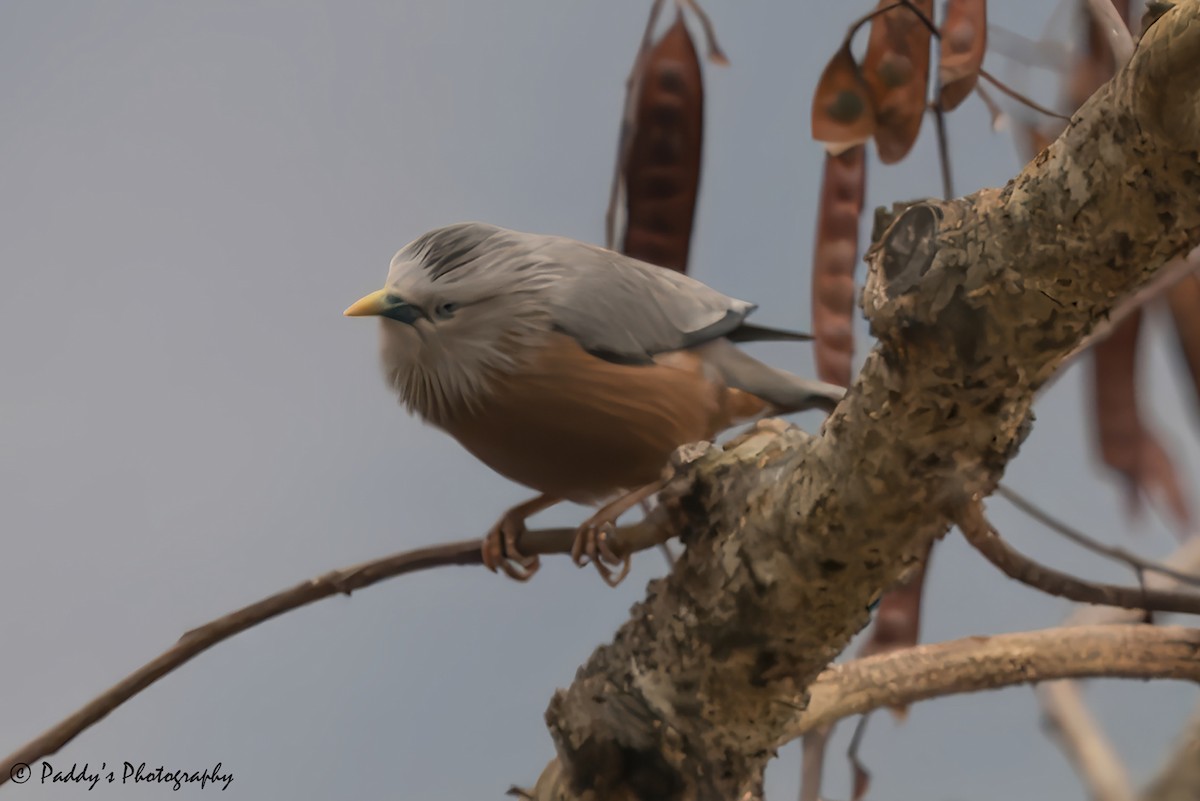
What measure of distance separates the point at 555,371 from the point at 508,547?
0.17 metres

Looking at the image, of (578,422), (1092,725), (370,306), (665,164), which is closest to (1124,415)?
(1092,725)

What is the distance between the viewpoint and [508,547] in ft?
3.48

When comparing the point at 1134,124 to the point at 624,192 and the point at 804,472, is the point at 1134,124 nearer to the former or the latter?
the point at 804,472

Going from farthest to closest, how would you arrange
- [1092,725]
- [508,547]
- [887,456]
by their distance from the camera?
1. [1092,725]
2. [508,547]
3. [887,456]

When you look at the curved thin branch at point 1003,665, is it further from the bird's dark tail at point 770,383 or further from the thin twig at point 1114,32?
the thin twig at point 1114,32

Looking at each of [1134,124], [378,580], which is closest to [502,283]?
[378,580]

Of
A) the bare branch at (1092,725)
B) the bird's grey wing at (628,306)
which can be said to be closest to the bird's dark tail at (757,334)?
the bird's grey wing at (628,306)

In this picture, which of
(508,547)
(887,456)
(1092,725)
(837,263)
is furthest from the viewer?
(1092,725)

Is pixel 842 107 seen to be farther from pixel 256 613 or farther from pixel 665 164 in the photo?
pixel 256 613

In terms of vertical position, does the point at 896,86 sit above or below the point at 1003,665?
above

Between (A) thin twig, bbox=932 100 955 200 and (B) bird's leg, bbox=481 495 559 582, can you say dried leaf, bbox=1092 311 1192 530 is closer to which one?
(A) thin twig, bbox=932 100 955 200

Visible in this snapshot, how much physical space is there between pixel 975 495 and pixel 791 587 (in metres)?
0.14

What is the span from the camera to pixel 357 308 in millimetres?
985

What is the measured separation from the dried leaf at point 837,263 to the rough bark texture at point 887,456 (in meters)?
0.34
